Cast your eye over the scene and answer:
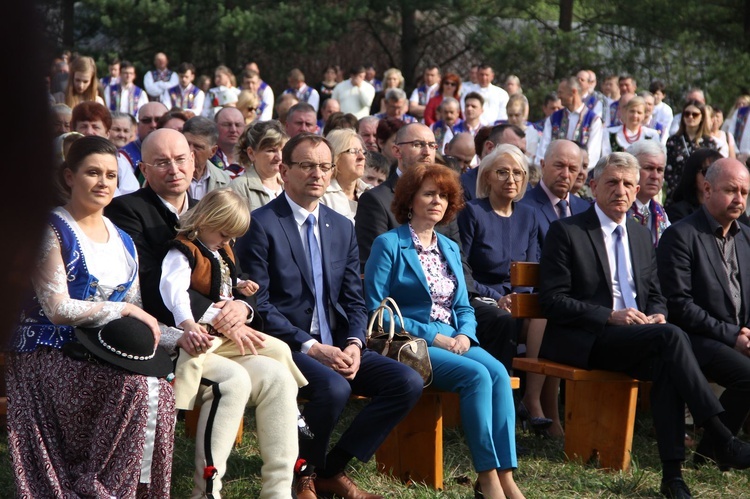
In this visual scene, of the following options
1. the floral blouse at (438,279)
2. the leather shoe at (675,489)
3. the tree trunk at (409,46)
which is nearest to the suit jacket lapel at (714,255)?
the leather shoe at (675,489)

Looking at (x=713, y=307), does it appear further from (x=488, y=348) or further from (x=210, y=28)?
(x=210, y=28)

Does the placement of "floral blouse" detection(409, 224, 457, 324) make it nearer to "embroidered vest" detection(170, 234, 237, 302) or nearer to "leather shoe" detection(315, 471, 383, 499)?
"leather shoe" detection(315, 471, 383, 499)

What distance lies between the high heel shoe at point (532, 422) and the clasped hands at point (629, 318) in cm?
81

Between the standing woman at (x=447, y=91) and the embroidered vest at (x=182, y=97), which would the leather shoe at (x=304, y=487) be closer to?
the standing woman at (x=447, y=91)

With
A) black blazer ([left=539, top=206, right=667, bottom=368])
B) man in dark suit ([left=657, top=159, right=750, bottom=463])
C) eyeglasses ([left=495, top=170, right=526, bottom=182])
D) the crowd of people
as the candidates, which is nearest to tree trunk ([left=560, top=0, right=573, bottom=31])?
the crowd of people

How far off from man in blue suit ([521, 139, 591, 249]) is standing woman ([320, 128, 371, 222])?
3.97 feet

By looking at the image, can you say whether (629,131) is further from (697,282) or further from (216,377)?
(216,377)

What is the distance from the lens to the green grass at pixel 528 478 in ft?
15.7

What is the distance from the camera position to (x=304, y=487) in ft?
14.7

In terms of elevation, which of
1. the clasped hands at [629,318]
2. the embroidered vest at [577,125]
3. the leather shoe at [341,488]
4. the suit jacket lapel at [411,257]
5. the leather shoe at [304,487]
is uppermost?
the embroidered vest at [577,125]

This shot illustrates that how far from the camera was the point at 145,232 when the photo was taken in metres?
4.79

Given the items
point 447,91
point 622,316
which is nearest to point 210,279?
point 622,316

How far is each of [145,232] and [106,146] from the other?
0.52m

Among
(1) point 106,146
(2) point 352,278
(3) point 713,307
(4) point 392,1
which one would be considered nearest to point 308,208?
(2) point 352,278
